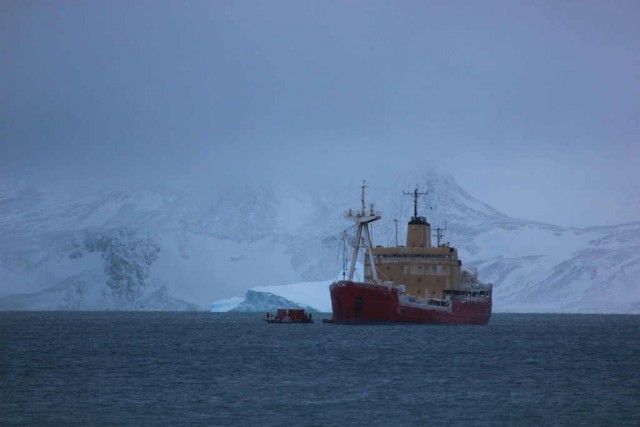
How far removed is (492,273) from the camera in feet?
538

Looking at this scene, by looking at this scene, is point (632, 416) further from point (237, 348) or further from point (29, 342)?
point (29, 342)

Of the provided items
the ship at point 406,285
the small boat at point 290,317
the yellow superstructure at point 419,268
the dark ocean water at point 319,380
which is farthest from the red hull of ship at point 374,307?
the small boat at point 290,317

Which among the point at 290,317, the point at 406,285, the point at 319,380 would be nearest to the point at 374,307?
the point at 406,285

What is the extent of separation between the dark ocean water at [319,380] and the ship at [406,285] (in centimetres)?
544

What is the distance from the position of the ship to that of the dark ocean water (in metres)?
5.44

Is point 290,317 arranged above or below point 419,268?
below

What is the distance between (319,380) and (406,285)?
130 ft

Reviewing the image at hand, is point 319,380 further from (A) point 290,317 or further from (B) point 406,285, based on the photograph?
(A) point 290,317

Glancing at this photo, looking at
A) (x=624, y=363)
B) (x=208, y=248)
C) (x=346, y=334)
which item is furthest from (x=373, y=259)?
(x=208, y=248)

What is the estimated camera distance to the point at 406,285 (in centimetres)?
8612

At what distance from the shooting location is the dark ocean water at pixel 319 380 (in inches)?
1484

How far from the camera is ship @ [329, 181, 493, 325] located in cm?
8006

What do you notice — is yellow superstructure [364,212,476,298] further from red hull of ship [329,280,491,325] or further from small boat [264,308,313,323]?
small boat [264,308,313,323]

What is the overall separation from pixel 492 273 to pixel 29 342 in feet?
331
